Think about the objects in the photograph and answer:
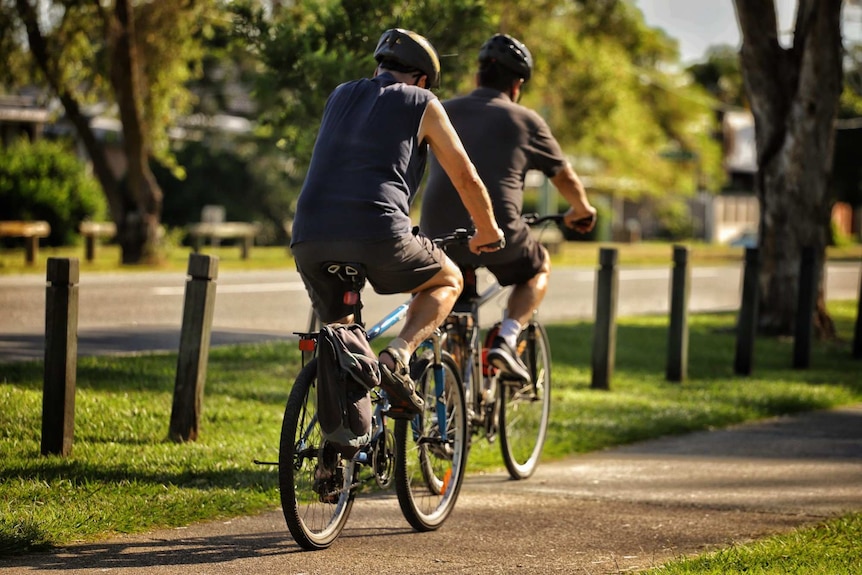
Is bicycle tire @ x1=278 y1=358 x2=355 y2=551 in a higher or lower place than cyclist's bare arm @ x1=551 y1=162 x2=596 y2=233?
lower

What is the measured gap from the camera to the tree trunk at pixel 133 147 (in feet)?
73.9

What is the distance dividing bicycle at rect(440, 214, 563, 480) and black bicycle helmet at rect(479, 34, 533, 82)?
785 millimetres

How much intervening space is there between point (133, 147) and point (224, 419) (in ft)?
51.6

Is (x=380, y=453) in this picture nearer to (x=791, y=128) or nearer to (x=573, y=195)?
(x=573, y=195)

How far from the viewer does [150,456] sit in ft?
23.5

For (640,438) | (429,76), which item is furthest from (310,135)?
(429,76)

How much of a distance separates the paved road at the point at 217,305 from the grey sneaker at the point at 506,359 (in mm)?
4542

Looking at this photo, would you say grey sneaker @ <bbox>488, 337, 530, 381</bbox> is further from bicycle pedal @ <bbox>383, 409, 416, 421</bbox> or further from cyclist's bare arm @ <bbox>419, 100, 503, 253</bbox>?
bicycle pedal @ <bbox>383, 409, 416, 421</bbox>

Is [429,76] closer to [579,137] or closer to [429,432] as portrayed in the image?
[429,432]

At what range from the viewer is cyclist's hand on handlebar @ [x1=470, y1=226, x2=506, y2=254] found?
6.14 m

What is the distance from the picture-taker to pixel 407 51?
577 cm

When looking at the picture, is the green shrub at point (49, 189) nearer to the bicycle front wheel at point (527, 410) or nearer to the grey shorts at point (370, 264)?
the bicycle front wheel at point (527, 410)

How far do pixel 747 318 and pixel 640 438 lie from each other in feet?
10.6

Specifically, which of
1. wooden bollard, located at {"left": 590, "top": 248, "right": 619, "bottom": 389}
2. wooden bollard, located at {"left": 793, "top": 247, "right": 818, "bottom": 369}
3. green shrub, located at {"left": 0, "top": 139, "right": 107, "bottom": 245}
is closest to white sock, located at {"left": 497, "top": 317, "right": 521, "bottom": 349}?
wooden bollard, located at {"left": 590, "top": 248, "right": 619, "bottom": 389}
